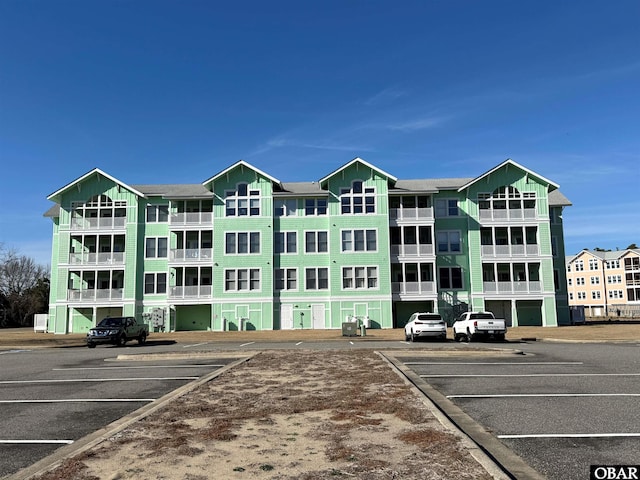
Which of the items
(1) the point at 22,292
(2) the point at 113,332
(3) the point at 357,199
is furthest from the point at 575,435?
(1) the point at 22,292

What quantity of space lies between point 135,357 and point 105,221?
29518mm

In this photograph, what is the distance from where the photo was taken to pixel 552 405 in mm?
8516

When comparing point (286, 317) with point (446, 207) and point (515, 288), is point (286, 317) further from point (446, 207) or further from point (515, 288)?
point (515, 288)

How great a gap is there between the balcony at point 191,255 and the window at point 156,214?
353cm

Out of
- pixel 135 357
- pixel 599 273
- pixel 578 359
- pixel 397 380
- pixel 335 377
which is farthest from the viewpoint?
pixel 599 273

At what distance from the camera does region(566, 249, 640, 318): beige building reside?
3691 inches

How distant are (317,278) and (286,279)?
260 cm

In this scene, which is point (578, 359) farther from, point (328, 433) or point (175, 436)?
point (175, 436)

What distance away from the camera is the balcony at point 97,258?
43688 millimetres

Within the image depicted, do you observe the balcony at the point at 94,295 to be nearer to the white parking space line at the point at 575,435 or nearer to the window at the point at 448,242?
the window at the point at 448,242

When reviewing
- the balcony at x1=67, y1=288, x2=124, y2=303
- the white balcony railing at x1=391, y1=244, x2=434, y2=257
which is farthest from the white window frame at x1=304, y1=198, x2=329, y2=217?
the balcony at x1=67, y1=288, x2=124, y2=303

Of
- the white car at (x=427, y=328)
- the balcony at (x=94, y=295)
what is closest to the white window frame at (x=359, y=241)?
the white car at (x=427, y=328)

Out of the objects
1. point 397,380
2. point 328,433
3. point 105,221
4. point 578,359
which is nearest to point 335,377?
point 397,380

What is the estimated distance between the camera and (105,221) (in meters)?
44.4
